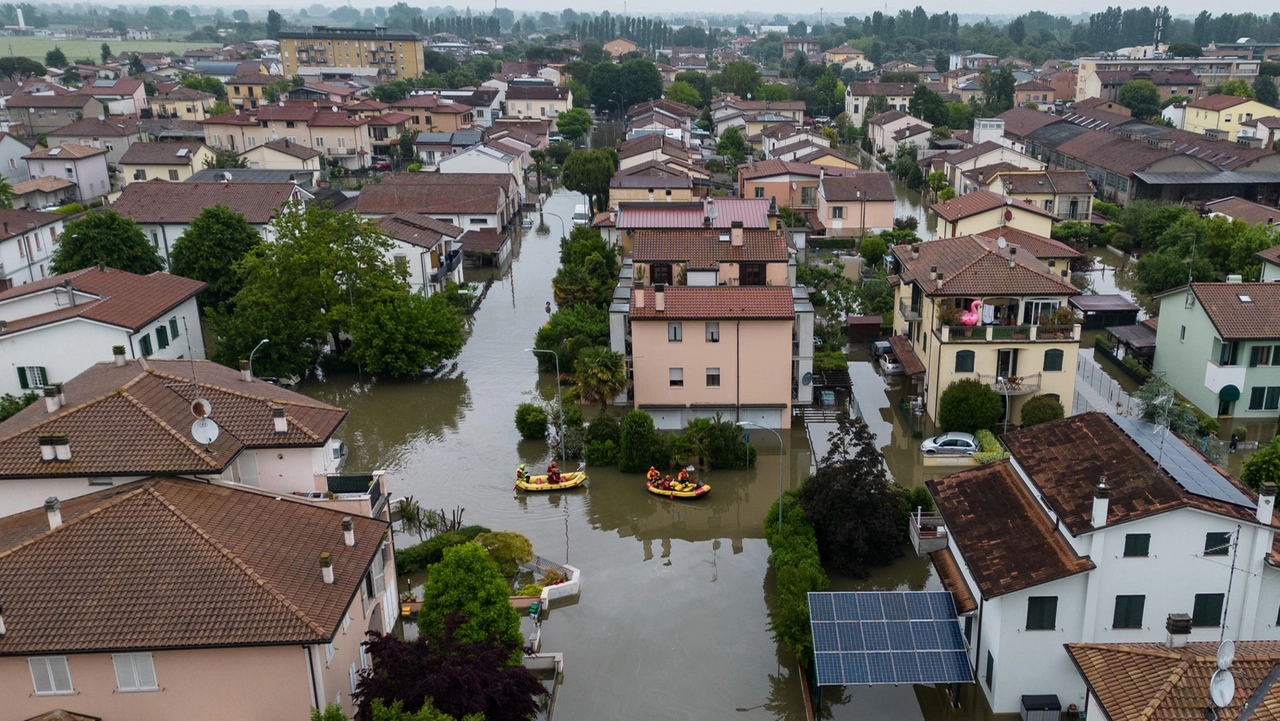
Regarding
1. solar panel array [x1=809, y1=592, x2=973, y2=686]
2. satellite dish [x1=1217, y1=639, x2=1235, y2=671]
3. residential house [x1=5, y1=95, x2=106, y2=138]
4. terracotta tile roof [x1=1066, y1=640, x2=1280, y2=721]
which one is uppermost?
residential house [x1=5, y1=95, x2=106, y2=138]

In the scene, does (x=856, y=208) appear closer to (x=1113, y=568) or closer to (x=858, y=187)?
Result: (x=858, y=187)

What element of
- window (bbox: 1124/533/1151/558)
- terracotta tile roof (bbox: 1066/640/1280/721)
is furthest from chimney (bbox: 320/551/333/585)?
window (bbox: 1124/533/1151/558)

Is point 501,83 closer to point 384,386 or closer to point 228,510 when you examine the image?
point 384,386

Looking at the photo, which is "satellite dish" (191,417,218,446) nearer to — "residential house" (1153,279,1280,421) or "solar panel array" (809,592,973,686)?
"solar panel array" (809,592,973,686)

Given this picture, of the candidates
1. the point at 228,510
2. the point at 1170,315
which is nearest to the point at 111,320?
the point at 228,510

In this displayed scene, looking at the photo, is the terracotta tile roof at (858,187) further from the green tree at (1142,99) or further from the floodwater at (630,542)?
the green tree at (1142,99)

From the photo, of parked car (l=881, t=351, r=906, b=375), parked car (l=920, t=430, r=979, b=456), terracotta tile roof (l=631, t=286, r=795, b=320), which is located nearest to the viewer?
parked car (l=920, t=430, r=979, b=456)
